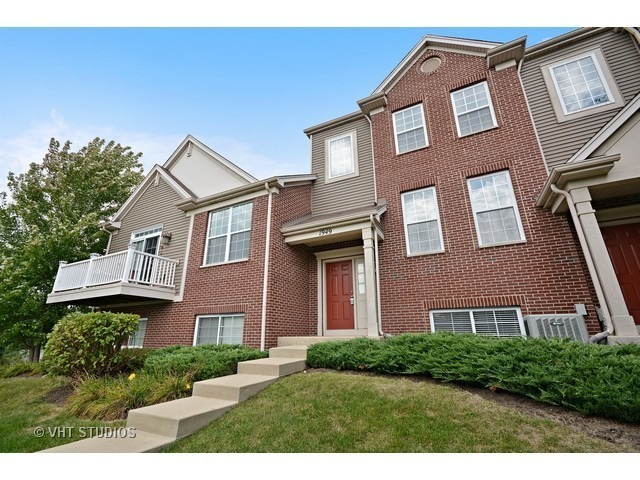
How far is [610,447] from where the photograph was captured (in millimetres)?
2566

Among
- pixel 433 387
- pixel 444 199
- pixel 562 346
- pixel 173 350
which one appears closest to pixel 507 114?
pixel 444 199

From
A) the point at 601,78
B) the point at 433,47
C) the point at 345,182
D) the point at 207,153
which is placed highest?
the point at 433,47

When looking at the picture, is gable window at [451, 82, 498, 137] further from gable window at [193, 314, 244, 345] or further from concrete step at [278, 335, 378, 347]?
gable window at [193, 314, 244, 345]

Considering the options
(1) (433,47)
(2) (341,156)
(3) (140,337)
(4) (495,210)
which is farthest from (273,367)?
(1) (433,47)

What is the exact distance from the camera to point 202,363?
569cm

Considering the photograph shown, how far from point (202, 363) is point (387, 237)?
18.0 ft

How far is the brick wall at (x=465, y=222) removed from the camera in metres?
6.15

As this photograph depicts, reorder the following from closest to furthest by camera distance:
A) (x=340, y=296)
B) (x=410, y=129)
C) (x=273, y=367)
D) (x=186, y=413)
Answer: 1. (x=186, y=413)
2. (x=273, y=367)
3. (x=340, y=296)
4. (x=410, y=129)

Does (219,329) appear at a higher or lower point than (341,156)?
lower

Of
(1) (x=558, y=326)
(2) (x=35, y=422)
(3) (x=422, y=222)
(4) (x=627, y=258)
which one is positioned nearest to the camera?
(2) (x=35, y=422)

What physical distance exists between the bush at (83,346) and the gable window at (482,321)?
771cm

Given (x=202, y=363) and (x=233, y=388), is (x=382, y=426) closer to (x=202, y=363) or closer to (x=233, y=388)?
(x=233, y=388)

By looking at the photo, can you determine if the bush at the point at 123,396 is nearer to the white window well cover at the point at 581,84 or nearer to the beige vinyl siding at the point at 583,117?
the beige vinyl siding at the point at 583,117

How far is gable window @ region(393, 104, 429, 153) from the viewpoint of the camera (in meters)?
8.77
